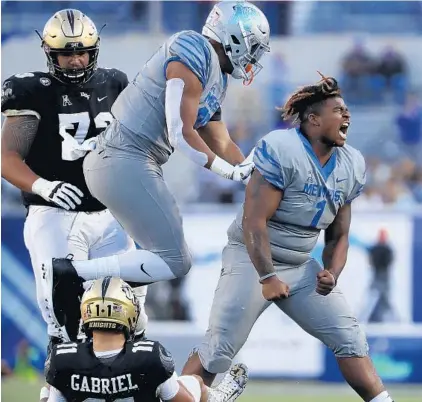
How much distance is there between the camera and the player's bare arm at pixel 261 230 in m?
5.04

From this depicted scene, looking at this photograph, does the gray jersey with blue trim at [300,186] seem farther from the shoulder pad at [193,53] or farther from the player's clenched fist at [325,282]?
the shoulder pad at [193,53]

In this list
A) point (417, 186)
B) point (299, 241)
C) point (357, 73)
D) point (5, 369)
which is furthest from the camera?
point (357, 73)

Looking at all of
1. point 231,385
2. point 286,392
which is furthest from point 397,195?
point 231,385

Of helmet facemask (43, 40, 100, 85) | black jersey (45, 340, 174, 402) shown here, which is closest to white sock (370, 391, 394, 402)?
black jersey (45, 340, 174, 402)

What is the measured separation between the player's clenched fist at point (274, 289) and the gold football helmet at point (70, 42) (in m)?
1.46

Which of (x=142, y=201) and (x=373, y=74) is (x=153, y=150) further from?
(x=373, y=74)

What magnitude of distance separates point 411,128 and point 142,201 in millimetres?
5477

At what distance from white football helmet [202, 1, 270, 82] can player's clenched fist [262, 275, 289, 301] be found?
0.98m

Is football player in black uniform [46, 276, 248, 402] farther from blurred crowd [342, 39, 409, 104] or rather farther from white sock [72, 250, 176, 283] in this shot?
blurred crowd [342, 39, 409, 104]

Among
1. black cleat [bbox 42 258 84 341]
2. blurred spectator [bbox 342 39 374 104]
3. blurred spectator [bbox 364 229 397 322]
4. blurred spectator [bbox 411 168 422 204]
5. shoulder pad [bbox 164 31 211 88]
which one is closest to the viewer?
shoulder pad [bbox 164 31 211 88]

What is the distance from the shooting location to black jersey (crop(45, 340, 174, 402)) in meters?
4.42

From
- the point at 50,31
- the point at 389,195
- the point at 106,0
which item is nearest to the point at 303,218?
the point at 50,31

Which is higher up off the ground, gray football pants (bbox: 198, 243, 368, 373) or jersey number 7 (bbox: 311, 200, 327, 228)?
jersey number 7 (bbox: 311, 200, 327, 228)

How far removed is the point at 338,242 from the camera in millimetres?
5340
